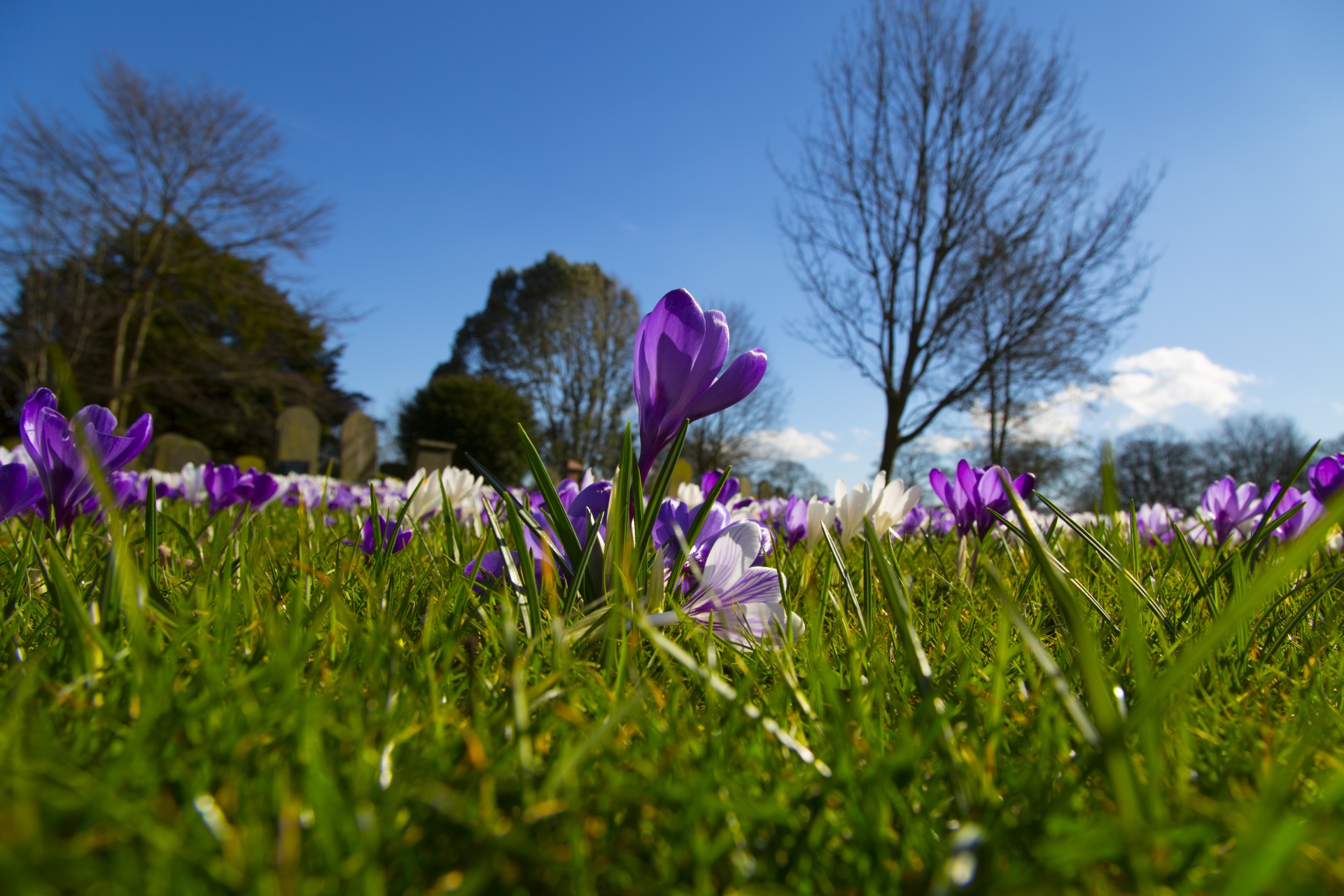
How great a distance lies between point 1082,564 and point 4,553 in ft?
8.50

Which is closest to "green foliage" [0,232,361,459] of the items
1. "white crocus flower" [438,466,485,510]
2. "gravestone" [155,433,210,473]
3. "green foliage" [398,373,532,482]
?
"green foliage" [398,373,532,482]

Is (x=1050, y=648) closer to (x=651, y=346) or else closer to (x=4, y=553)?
(x=651, y=346)

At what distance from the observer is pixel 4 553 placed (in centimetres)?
145

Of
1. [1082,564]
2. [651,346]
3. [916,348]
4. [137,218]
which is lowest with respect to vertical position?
[1082,564]

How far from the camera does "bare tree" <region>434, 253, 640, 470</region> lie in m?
28.2

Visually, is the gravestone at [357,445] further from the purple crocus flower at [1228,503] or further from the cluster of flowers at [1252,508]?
the purple crocus flower at [1228,503]

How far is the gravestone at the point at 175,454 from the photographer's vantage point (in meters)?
9.30

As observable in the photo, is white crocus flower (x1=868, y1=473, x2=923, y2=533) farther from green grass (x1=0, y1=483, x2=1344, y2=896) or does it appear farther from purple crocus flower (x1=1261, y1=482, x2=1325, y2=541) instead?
purple crocus flower (x1=1261, y1=482, x2=1325, y2=541)

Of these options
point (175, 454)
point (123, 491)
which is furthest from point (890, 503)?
point (175, 454)

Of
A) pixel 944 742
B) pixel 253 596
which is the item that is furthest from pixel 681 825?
pixel 253 596

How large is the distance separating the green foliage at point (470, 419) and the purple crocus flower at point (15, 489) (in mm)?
21169

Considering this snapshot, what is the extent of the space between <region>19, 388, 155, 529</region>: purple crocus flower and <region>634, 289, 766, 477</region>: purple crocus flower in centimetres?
84

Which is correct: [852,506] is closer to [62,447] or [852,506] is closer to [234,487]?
[62,447]

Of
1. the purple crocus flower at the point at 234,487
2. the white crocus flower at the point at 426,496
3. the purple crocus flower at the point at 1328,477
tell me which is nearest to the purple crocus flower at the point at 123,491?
the purple crocus flower at the point at 234,487
